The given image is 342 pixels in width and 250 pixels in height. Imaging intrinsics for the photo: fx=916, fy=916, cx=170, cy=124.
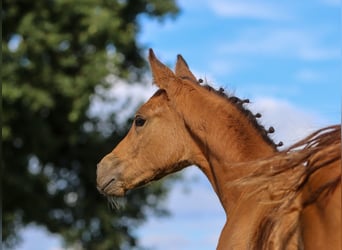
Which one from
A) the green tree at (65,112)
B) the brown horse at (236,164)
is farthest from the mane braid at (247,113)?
the green tree at (65,112)

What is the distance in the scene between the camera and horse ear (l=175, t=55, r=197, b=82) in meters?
6.64

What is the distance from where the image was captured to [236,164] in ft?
17.7

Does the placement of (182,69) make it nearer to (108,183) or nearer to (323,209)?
(108,183)

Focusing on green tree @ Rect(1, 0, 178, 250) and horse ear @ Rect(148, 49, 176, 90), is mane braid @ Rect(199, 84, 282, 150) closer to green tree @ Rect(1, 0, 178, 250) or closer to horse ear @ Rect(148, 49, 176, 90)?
horse ear @ Rect(148, 49, 176, 90)

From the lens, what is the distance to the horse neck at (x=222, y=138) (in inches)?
232

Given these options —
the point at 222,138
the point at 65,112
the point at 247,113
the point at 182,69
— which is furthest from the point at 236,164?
the point at 65,112

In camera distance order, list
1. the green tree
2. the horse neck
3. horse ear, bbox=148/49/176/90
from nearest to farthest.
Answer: the horse neck, horse ear, bbox=148/49/176/90, the green tree

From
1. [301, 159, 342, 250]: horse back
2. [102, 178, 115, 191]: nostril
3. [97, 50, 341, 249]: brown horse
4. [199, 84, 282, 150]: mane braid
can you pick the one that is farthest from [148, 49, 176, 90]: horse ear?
[301, 159, 342, 250]: horse back

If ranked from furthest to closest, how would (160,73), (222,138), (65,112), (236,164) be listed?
(65,112) → (160,73) → (222,138) → (236,164)

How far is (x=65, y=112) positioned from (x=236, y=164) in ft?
48.0

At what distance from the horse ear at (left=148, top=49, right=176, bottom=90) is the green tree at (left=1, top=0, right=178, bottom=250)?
1118 cm

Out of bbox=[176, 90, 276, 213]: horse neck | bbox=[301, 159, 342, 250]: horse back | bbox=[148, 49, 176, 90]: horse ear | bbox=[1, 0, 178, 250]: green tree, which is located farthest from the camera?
bbox=[1, 0, 178, 250]: green tree

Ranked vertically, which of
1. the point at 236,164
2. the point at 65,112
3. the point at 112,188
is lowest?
the point at 236,164

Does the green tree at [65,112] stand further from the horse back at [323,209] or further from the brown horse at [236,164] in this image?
the horse back at [323,209]
